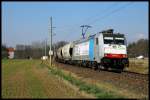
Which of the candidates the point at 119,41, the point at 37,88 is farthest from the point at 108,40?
the point at 37,88

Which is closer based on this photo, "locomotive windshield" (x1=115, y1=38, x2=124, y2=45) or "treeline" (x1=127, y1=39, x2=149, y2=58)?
"locomotive windshield" (x1=115, y1=38, x2=124, y2=45)

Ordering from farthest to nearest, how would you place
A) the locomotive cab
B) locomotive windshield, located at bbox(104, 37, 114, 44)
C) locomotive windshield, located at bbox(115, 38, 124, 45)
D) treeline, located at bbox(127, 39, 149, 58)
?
treeline, located at bbox(127, 39, 149, 58) → locomotive windshield, located at bbox(115, 38, 124, 45) → locomotive windshield, located at bbox(104, 37, 114, 44) → the locomotive cab

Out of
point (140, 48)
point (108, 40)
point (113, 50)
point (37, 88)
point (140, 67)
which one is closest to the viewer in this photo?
point (37, 88)

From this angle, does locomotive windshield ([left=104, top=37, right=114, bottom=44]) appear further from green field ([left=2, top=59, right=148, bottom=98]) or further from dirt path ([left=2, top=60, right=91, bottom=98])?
dirt path ([left=2, top=60, right=91, bottom=98])

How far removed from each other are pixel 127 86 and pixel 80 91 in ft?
8.79

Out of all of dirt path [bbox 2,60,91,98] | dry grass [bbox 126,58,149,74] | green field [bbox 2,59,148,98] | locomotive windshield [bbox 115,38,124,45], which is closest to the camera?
green field [bbox 2,59,148,98]

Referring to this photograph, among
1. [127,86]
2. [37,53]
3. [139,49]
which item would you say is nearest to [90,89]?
[127,86]

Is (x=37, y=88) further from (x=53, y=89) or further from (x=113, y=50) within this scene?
(x=113, y=50)

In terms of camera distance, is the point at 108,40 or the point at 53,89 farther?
the point at 108,40

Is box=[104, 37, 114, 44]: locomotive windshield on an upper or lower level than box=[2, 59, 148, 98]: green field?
upper

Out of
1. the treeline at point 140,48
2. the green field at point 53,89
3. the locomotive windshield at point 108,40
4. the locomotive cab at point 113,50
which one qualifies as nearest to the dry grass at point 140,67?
the locomotive cab at point 113,50

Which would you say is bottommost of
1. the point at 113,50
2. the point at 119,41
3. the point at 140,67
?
the point at 140,67

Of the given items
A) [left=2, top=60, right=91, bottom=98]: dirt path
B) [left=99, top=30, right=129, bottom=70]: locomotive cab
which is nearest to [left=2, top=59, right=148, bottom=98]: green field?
[left=2, top=60, right=91, bottom=98]: dirt path

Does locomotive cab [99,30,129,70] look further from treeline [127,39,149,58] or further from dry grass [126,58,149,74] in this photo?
treeline [127,39,149,58]
